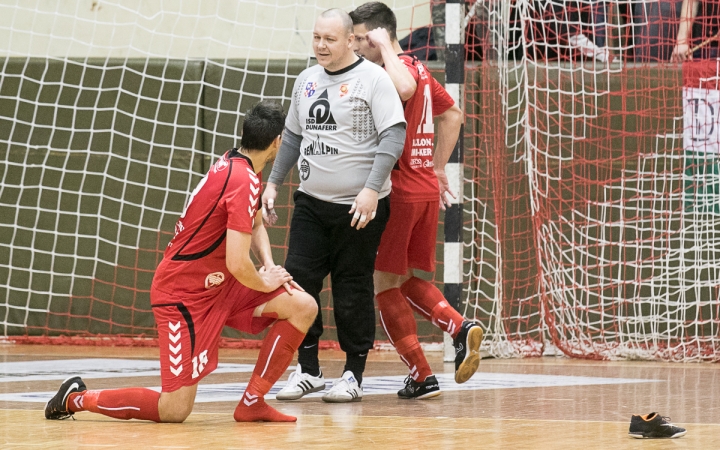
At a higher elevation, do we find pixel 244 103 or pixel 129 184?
pixel 244 103

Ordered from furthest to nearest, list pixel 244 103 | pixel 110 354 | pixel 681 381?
pixel 244 103 → pixel 110 354 → pixel 681 381

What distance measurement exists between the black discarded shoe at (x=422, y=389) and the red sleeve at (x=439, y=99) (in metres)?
1.45

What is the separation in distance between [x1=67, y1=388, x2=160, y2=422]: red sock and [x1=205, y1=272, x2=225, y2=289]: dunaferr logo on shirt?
49 centimetres

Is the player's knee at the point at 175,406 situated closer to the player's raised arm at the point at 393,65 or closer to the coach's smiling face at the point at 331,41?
the coach's smiling face at the point at 331,41

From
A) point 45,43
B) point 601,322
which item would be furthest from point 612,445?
point 45,43

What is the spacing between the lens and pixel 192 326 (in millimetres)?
4418

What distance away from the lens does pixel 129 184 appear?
8664mm

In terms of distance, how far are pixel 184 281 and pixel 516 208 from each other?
417 cm

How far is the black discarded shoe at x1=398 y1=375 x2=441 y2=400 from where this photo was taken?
17.7 ft

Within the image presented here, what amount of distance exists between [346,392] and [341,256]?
0.65 meters

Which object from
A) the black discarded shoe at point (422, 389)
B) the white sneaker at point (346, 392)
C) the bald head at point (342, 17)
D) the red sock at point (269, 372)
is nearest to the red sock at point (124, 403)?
the red sock at point (269, 372)

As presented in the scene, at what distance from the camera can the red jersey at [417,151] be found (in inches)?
219

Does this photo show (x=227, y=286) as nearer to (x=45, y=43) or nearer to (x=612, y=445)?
(x=612, y=445)

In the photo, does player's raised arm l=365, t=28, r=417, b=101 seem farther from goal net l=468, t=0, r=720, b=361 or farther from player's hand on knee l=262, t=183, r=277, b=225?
goal net l=468, t=0, r=720, b=361
